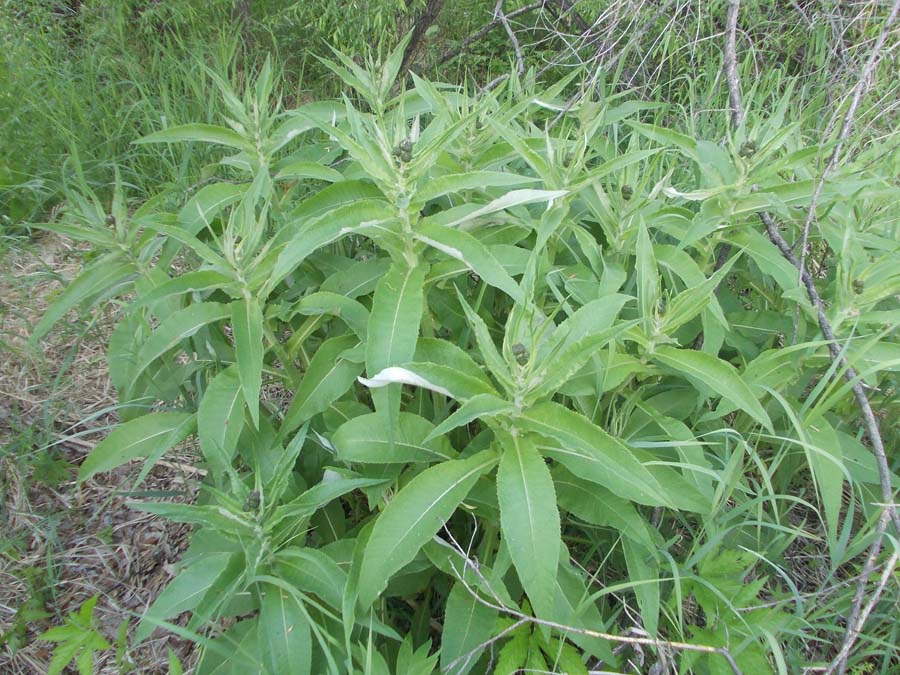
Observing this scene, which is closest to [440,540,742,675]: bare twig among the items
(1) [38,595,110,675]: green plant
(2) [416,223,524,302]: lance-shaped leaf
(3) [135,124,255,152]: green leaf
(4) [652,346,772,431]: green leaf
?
(4) [652,346,772,431]: green leaf

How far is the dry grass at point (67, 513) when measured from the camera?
2.06 meters

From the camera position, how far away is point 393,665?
1684 mm

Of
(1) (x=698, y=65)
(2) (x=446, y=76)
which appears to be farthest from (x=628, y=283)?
(2) (x=446, y=76)

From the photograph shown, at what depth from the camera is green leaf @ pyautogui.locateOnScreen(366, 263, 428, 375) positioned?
1.35 metres

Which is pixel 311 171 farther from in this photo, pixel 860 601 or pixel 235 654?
pixel 860 601

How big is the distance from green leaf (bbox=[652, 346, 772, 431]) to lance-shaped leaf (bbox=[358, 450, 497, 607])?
54cm

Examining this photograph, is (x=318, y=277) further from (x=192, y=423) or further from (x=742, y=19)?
(x=742, y=19)

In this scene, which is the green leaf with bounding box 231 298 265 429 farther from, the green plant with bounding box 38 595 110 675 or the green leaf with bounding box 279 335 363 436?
the green plant with bounding box 38 595 110 675

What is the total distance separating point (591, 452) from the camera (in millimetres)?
1219

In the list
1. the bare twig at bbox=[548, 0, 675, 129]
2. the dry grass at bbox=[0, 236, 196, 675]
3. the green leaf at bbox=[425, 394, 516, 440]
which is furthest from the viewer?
the bare twig at bbox=[548, 0, 675, 129]

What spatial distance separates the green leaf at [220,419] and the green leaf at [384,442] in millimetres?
252

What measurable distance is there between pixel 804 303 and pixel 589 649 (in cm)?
99

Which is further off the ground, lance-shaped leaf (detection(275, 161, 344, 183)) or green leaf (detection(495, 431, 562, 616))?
lance-shaped leaf (detection(275, 161, 344, 183))

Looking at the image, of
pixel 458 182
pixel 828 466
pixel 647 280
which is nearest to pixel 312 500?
pixel 458 182
